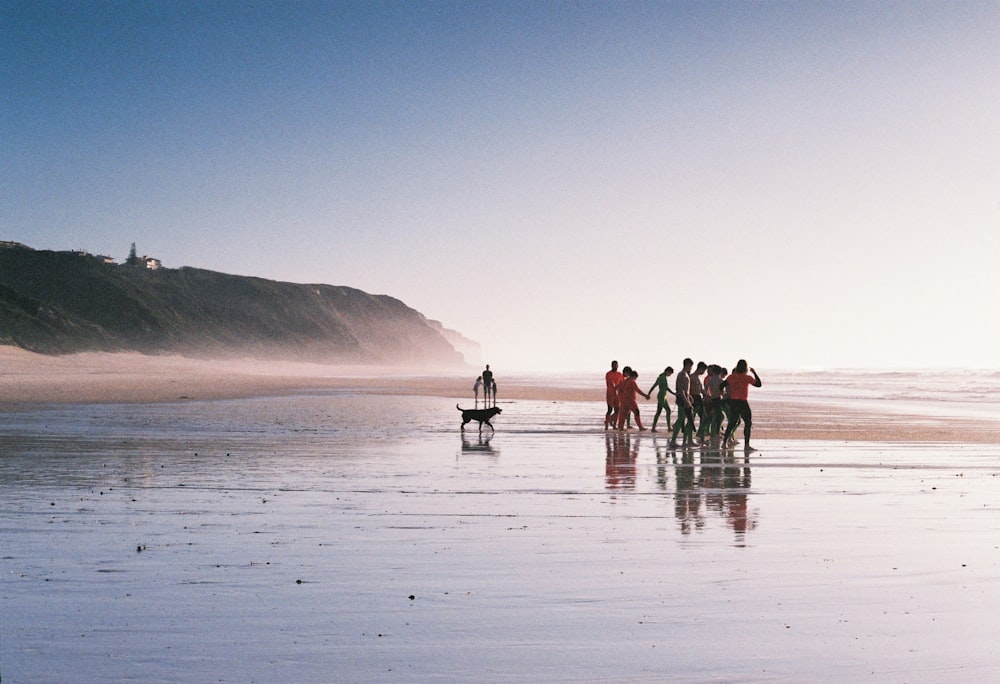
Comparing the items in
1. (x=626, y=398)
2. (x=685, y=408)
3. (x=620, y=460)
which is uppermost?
(x=626, y=398)

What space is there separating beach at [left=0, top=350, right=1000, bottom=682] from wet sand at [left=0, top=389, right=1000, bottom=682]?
0.03 meters

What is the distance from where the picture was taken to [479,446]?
20.1 meters

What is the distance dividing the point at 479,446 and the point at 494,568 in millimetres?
12278

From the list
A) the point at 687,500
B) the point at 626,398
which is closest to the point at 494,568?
the point at 687,500

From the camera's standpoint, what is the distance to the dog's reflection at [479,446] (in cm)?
1867

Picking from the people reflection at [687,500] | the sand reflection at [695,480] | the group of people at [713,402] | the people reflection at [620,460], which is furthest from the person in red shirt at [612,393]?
the people reflection at [687,500]

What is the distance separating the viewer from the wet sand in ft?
17.9

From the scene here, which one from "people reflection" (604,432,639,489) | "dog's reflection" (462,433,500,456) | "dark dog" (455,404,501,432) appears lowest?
"people reflection" (604,432,639,489)

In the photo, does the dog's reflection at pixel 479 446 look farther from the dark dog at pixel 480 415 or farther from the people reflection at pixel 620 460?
the people reflection at pixel 620 460

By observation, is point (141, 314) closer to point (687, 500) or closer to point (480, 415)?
point (480, 415)

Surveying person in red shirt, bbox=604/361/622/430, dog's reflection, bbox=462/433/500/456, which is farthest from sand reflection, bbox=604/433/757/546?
person in red shirt, bbox=604/361/622/430

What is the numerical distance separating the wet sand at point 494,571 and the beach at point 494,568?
3 centimetres

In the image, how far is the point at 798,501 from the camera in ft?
38.9

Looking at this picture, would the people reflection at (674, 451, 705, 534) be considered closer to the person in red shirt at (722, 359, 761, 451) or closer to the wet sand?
the wet sand
